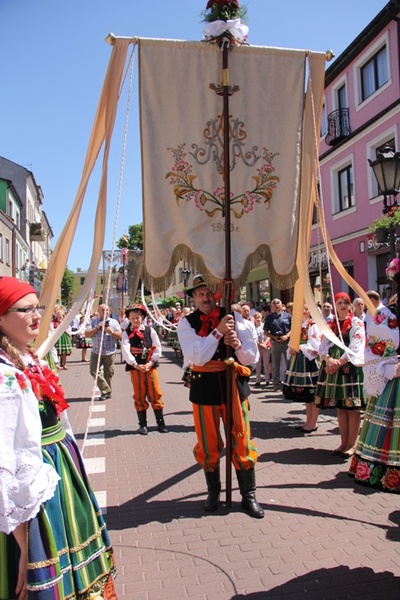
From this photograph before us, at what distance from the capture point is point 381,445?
3.50 meters

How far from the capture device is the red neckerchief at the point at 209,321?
4477 millimetres

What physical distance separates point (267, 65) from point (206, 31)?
0.60 m

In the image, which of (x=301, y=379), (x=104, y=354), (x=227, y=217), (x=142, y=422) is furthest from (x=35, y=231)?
(x=227, y=217)

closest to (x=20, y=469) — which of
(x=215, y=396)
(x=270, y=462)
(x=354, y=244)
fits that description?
(x=215, y=396)

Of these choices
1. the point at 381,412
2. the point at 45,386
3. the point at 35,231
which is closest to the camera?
the point at 45,386

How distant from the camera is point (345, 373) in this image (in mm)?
6129

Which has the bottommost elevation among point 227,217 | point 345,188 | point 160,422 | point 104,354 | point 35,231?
point 160,422

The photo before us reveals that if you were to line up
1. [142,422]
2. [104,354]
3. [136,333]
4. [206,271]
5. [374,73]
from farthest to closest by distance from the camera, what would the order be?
1. [374,73]
2. [104,354]
3. [136,333]
4. [142,422]
5. [206,271]

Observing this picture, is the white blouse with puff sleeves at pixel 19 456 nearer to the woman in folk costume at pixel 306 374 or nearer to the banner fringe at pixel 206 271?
the banner fringe at pixel 206 271

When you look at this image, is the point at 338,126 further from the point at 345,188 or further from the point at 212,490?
the point at 212,490

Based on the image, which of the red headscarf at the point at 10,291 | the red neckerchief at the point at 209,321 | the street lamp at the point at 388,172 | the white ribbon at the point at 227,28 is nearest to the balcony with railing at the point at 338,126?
the street lamp at the point at 388,172

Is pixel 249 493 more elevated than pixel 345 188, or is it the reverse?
pixel 345 188

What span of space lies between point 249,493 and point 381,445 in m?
1.39

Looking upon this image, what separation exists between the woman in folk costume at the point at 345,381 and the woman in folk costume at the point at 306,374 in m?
1.07
